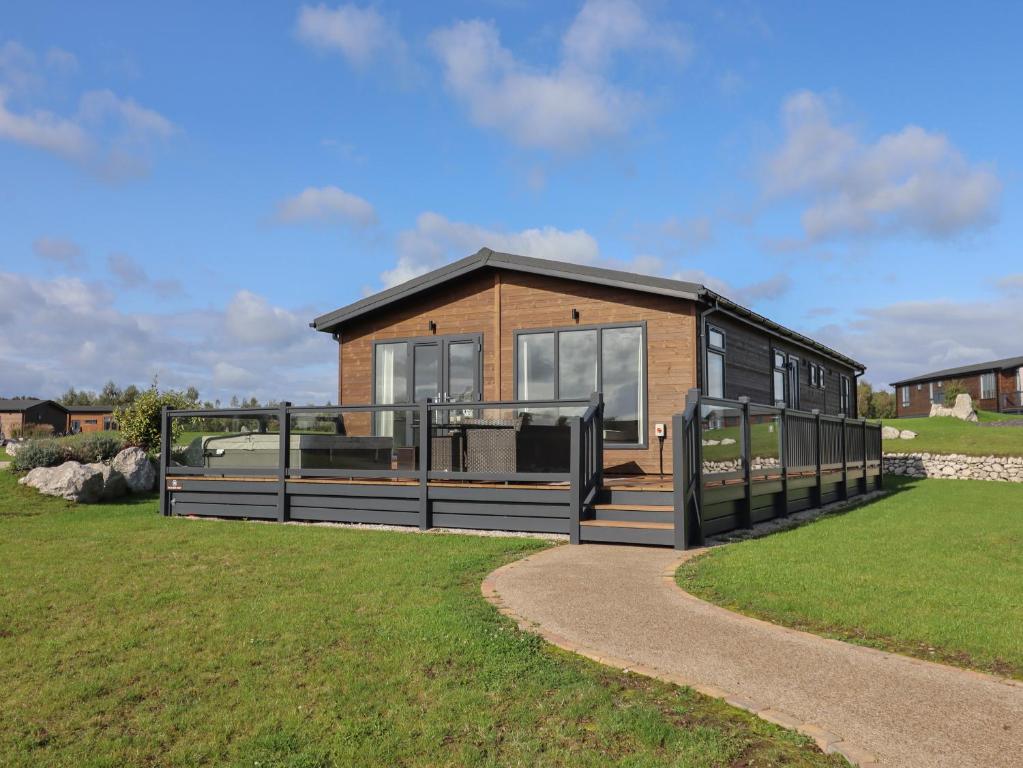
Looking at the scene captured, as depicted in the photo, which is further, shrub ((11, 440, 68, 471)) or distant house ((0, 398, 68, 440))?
distant house ((0, 398, 68, 440))

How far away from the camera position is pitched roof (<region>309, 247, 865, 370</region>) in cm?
1111

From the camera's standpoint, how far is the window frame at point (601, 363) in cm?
1137

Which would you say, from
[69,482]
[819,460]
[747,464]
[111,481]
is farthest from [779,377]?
[69,482]

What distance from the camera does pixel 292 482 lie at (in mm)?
10211

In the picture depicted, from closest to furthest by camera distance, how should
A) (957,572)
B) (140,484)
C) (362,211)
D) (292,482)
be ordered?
(957,572) < (292,482) < (140,484) < (362,211)

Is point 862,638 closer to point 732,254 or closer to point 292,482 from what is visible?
point 292,482

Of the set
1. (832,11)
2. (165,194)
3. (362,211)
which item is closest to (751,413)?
(832,11)

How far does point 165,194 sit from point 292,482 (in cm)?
798

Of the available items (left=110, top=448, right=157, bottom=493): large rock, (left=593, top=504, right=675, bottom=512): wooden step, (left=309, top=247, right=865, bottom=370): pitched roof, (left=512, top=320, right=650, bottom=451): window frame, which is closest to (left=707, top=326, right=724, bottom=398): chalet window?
(left=309, top=247, right=865, bottom=370): pitched roof

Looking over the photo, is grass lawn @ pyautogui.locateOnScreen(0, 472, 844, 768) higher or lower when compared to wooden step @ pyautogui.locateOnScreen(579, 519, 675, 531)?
lower

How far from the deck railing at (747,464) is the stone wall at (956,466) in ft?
28.4

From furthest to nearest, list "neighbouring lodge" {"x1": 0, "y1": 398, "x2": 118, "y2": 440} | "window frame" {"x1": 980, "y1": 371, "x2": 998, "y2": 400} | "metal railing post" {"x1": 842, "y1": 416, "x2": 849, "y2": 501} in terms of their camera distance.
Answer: "neighbouring lodge" {"x1": 0, "y1": 398, "x2": 118, "y2": 440}
"window frame" {"x1": 980, "y1": 371, "x2": 998, "y2": 400}
"metal railing post" {"x1": 842, "y1": 416, "x2": 849, "y2": 501}

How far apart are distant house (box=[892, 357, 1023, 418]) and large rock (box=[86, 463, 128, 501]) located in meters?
48.6

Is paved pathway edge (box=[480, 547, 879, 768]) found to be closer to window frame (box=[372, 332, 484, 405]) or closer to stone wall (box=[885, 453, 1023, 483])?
window frame (box=[372, 332, 484, 405])
